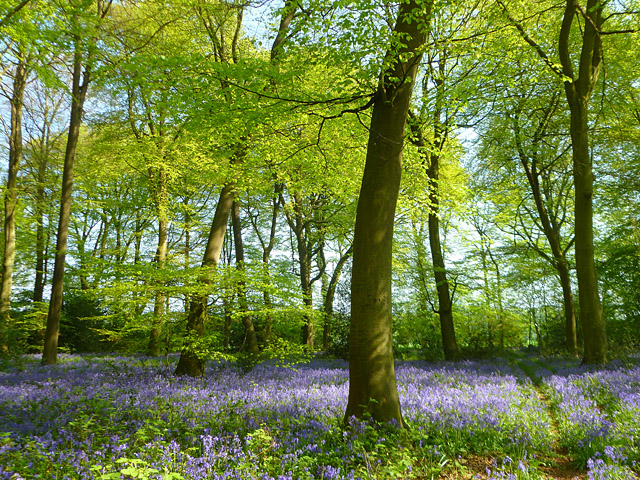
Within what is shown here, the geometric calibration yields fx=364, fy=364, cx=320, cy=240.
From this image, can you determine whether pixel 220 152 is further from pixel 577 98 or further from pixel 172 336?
pixel 577 98

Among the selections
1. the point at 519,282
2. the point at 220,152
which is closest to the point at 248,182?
the point at 220,152

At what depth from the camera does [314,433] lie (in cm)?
447

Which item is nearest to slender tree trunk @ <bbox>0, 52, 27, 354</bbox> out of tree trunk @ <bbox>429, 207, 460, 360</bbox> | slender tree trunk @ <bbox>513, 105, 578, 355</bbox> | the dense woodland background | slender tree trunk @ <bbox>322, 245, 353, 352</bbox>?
the dense woodland background

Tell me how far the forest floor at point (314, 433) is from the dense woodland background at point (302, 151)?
2.25 metres

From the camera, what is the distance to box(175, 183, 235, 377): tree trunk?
8211mm

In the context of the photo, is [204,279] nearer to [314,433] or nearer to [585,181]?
[314,433]

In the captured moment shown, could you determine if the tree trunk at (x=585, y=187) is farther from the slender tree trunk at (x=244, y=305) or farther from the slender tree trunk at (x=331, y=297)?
the slender tree trunk at (x=331, y=297)

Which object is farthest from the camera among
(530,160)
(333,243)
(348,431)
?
(333,243)

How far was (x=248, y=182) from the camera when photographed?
10.6 metres

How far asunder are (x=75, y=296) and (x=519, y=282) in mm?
28548

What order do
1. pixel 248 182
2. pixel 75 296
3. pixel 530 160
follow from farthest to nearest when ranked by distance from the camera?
pixel 75 296, pixel 530 160, pixel 248 182

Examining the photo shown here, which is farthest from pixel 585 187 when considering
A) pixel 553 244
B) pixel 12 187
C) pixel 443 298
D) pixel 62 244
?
pixel 12 187

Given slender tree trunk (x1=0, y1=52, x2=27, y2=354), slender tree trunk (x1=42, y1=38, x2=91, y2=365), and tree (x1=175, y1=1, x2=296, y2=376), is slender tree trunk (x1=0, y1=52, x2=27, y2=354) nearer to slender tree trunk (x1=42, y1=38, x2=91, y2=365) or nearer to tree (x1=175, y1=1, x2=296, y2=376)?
slender tree trunk (x1=42, y1=38, x2=91, y2=365)

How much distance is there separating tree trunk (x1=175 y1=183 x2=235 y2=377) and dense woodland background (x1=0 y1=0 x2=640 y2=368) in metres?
0.12
